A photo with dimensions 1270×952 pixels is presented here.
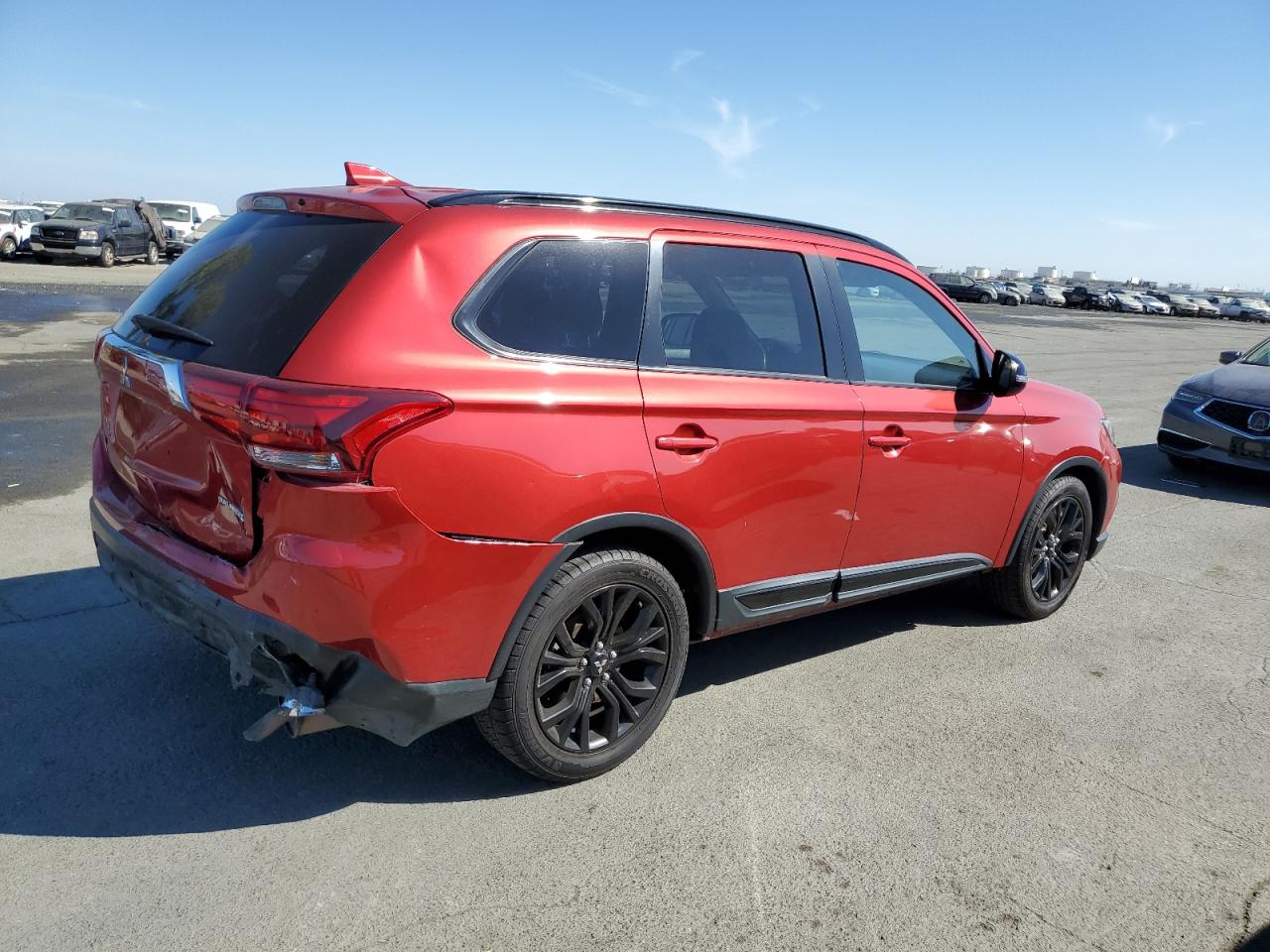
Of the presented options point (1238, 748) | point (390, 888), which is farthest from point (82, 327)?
point (1238, 748)

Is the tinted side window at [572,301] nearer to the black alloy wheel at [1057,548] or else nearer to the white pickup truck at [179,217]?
the black alloy wheel at [1057,548]

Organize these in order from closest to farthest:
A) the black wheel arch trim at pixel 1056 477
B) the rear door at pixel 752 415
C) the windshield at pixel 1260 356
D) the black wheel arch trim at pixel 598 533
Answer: the black wheel arch trim at pixel 598 533, the rear door at pixel 752 415, the black wheel arch trim at pixel 1056 477, the windshield at pixel 1260 356

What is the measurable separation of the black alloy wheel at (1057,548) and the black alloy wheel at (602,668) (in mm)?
2479

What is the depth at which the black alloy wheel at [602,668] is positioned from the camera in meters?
3.22

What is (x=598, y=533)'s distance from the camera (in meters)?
3.17

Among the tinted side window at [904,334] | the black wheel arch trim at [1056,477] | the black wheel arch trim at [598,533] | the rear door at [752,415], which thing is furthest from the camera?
the black wheel arch trim at [1056,477]

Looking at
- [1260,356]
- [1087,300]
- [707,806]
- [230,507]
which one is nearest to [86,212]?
[1260,356]

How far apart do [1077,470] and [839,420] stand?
2.03 m

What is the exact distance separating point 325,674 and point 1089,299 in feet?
236

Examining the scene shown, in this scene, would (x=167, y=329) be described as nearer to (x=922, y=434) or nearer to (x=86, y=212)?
(x=922, y=434)

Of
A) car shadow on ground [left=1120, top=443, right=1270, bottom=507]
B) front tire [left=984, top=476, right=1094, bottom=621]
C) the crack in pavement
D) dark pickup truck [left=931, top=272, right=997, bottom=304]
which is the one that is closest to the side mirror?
front tire [left=984, top=476, right=1094, bottom=621]

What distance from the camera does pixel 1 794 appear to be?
3076 millimetres

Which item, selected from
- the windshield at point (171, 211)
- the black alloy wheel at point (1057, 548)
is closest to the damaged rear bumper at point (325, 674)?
the black alloy wheel at point (1057, 548)

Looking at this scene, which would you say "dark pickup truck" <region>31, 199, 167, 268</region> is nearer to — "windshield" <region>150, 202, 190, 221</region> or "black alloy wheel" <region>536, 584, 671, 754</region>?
"windshield" <region>150, 202, 190, 221</region>
